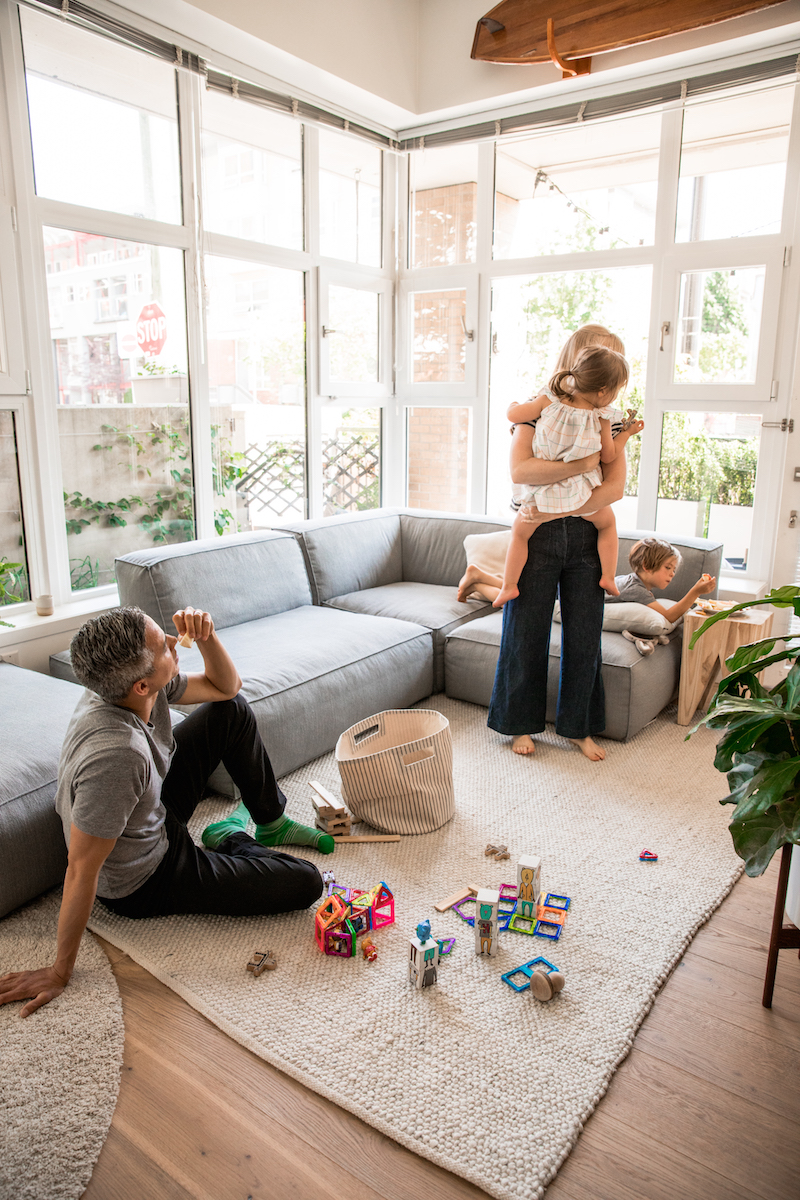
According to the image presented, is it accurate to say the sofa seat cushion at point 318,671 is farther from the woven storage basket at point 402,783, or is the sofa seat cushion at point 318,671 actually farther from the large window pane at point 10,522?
the large window pane at point 10,522

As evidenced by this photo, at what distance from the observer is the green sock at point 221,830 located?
2.08 m

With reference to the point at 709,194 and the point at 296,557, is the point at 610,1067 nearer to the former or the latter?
the point at 296,557

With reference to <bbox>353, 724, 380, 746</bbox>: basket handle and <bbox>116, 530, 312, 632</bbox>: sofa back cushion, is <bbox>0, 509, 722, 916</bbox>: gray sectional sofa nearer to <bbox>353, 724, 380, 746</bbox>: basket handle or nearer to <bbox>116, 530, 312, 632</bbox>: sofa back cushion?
<bbox>116, 530, 312, 632</bbox>: sofa back cushion

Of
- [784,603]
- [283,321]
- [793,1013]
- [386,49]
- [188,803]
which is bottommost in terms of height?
[793,1013]

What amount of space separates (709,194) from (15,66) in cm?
275

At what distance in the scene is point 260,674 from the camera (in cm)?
251

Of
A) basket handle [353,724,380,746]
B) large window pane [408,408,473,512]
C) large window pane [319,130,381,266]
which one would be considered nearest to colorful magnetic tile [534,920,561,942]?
basket handle [353,724,380,746]

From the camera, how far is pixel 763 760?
145cm

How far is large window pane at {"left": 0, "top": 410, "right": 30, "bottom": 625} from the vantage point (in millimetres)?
2834

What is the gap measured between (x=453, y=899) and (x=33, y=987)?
0.93 m

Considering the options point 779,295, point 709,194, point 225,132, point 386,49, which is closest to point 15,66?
point 225,132

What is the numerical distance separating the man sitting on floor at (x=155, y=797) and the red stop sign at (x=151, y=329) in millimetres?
1784

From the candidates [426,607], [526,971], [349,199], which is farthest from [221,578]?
[349,199]

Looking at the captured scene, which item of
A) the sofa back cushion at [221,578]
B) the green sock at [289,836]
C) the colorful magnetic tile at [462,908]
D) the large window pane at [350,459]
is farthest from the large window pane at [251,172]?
the colorful magnetic tile at [462,908]
